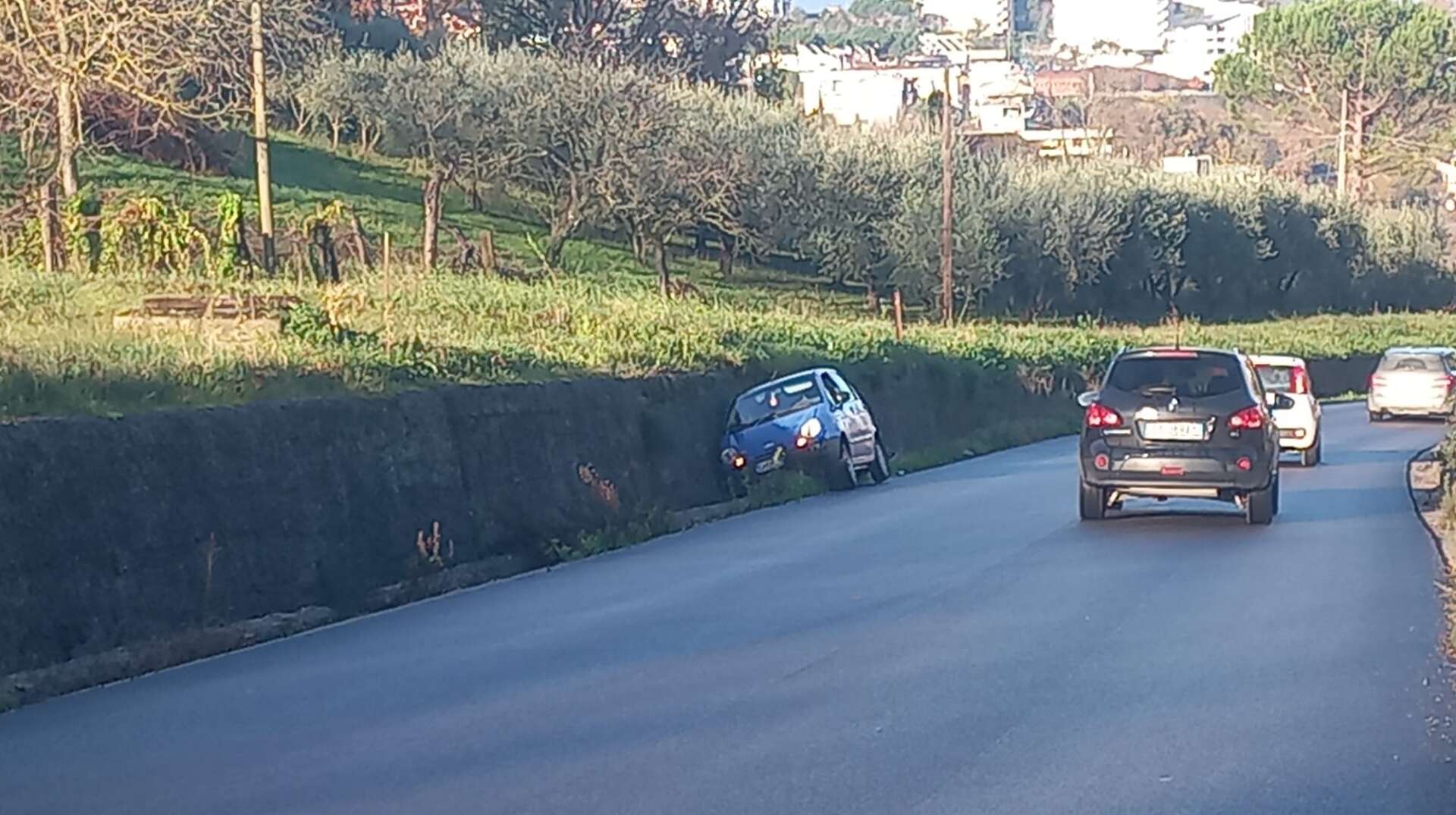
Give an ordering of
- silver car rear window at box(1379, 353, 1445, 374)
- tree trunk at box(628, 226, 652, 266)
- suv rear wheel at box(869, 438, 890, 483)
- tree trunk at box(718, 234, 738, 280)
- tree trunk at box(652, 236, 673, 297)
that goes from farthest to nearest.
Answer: tree trunk at box(718, 234, 738, 280)
tree trunk at box(628, 226, 652, 266)
tree trunk at box(652, 236, 673, 297)
silver car rear window at box(1379, 353, 1445, 374)
suv rear wheel at box(869, 438, 890, 483)

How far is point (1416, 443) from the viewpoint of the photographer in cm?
3478

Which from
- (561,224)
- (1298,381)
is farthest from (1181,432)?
(561,224)

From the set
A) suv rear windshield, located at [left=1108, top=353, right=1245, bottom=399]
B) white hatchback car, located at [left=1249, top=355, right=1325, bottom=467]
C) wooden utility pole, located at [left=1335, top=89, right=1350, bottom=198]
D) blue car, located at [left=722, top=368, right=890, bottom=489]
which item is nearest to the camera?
suv rear windshield, located at [left=1108, top=353, right=1245, bottom=399]

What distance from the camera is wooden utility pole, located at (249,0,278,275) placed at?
3369 centimetres

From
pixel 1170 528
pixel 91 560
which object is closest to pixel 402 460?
pixel 91 560

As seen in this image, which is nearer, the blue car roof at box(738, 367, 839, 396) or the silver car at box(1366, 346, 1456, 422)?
the blue car roof at box(738, 367, 839, 396)

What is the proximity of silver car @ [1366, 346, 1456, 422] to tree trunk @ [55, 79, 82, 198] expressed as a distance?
26307 millimetres

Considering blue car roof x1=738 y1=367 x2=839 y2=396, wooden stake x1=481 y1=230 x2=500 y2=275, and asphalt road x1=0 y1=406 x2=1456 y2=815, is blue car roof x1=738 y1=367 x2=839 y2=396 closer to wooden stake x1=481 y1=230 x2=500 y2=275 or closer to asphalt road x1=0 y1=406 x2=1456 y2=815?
asphalt road x1=0 y1=406 x2=1456 y2=815

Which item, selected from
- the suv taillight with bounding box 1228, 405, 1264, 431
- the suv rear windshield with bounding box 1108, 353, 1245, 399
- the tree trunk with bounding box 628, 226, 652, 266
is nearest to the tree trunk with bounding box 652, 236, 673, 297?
the tree trunk with bounding box 628, 226, 652, 266

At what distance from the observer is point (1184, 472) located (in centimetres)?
Result: 1853

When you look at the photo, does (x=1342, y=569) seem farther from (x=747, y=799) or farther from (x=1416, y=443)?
(x=1416, y=443)

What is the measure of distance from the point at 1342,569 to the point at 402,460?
7528 mm

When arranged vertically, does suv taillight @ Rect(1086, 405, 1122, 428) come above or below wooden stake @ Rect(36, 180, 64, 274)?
below

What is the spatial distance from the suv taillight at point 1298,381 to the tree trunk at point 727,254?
30.8m
